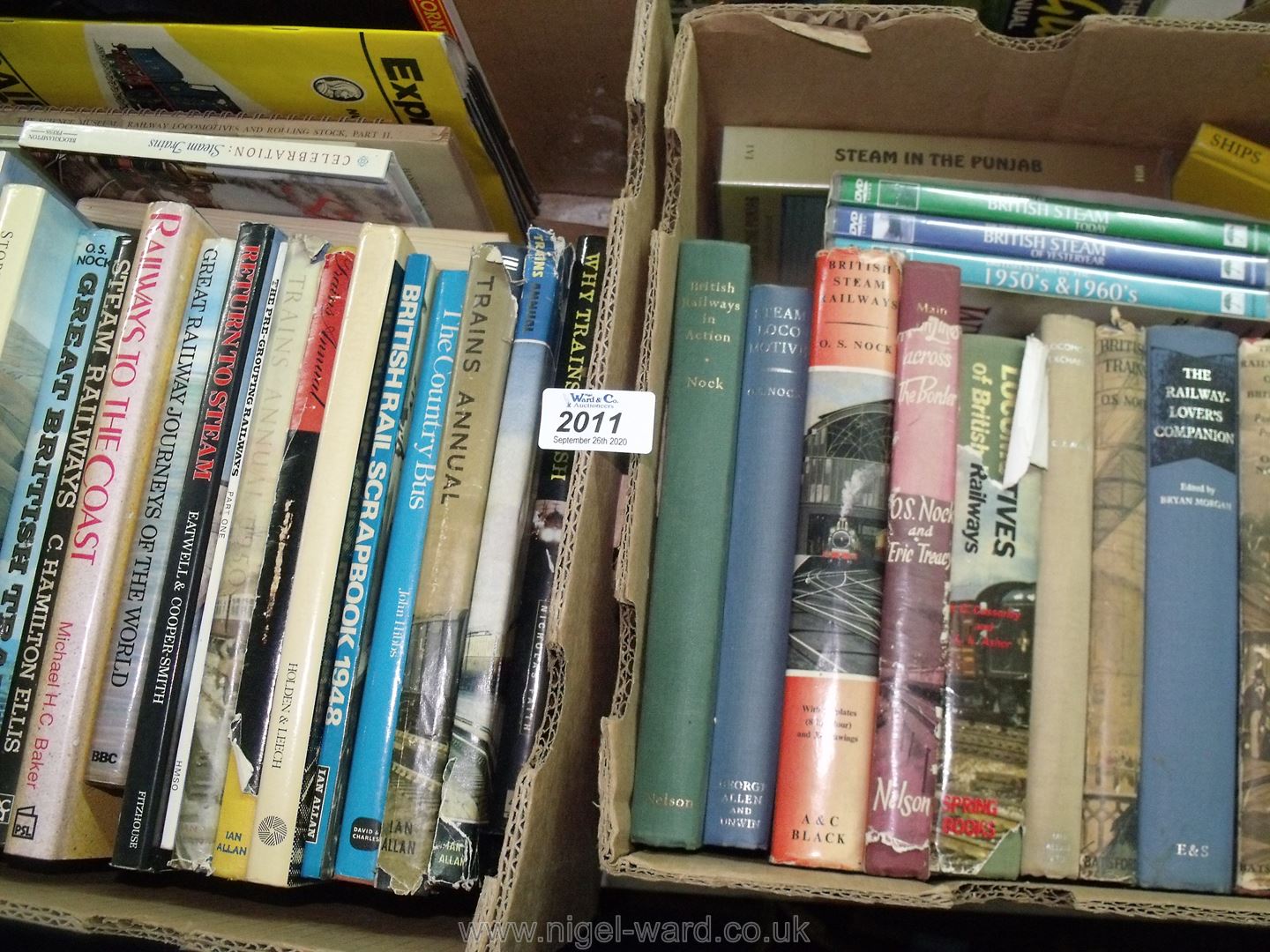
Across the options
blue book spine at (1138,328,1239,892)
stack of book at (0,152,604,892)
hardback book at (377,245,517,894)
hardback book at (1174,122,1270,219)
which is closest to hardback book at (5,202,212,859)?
stack of book at (0,152,604,892)

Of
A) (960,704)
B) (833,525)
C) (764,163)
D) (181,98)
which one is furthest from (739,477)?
(181,98)

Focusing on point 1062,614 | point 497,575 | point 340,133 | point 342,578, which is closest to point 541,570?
point 497,575

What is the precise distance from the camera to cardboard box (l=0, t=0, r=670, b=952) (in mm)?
564

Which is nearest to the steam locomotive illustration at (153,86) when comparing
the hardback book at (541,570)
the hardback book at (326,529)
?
the hardback book at (326,529)

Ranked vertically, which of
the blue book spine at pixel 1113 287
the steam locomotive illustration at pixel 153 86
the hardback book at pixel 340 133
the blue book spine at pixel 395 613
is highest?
the steam locomotive illustration at pixel 153 86

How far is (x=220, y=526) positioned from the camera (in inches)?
26.3

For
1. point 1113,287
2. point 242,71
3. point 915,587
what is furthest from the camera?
point 242,71

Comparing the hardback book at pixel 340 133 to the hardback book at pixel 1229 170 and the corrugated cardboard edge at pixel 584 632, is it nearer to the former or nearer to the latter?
the corrugated cardboard edge at pixel 584 632

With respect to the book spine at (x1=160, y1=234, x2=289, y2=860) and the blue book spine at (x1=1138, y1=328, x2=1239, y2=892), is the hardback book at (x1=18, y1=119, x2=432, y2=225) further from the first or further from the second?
the blue book spine at (x1=1138, y1=328, x2=1239, y2=892)

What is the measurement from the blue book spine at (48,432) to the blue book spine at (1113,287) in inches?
26.0

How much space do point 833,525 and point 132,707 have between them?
0.53 meters

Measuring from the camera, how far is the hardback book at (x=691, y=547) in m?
0.61

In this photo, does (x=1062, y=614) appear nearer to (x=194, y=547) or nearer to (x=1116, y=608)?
(x=1116, y=608)

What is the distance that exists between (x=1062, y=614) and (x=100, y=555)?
0.70 meters
